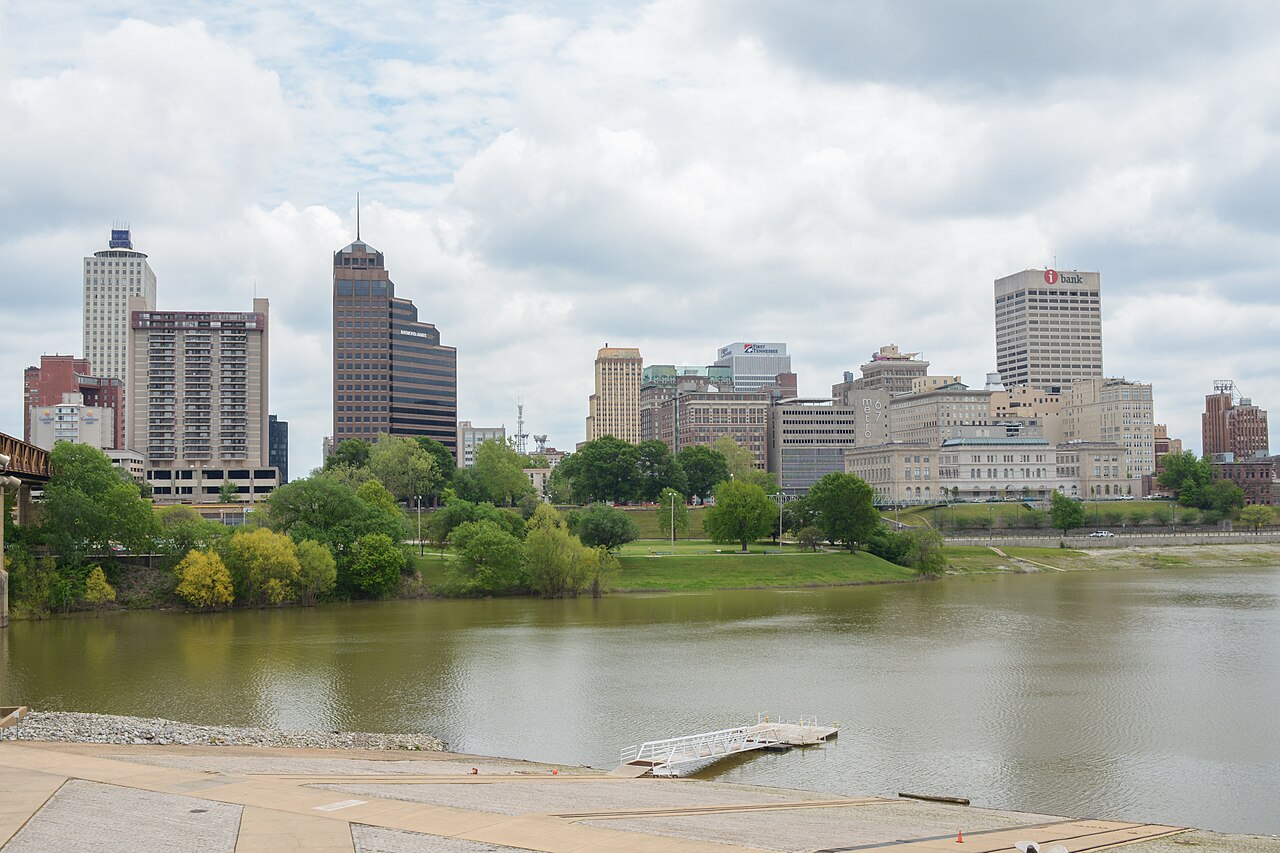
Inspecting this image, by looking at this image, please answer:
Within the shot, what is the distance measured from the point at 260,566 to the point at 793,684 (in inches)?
2021

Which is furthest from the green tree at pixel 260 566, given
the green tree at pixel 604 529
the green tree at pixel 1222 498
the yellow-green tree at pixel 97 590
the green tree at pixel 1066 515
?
the green tree at pixel 1222 498

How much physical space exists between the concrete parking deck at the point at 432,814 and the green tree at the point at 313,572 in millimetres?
57779

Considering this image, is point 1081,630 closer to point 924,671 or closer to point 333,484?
point 924,671

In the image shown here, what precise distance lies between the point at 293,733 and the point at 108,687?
16022 millimetres

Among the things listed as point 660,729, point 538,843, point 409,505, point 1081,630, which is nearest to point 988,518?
point 409,505

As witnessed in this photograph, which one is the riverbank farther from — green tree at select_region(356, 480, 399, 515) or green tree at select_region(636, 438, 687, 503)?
green tree at select_region(636, 438, 687, 503)

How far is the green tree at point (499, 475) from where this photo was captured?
163500mm

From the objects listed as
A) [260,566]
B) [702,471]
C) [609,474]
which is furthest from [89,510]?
[702,471]

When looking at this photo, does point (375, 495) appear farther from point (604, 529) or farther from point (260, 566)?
point (260, 566)

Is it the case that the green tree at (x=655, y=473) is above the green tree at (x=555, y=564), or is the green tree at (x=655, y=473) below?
above

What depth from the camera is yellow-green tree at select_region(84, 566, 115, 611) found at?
8550 centimetres

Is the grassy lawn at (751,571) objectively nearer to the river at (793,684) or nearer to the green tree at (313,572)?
the river at (793,684)

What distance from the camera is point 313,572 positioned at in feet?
302

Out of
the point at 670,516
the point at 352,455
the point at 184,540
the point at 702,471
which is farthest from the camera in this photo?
the point at 702,471
